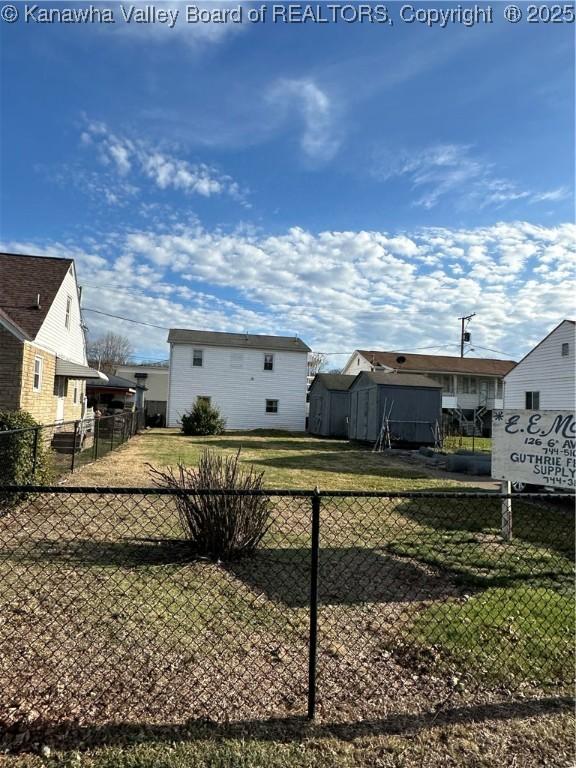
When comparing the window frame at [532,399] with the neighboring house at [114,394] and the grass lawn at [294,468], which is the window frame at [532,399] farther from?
the neighboring house at [114,394]

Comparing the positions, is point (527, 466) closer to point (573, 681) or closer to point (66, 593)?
point (573, 681)

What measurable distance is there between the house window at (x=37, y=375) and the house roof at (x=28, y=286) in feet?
2.78

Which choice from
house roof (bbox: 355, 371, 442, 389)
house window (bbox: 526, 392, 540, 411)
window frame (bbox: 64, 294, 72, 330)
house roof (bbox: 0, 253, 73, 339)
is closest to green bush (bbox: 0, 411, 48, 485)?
→ house roof (bbox: 0, 253, 73, 339)

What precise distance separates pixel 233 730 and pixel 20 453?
6657mm

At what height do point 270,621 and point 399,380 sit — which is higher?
point 399,380

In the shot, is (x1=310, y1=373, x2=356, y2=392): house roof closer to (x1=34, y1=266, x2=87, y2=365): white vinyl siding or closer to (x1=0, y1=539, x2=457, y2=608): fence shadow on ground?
(x1=34, y1=266, x2=87, y2=365): white vinyl siding

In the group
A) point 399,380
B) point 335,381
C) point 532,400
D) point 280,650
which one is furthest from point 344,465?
point 335,381

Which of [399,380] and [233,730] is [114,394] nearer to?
[399,380]

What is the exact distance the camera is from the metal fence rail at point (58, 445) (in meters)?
7.96

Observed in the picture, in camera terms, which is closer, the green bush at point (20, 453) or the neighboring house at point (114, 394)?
the green bush at point (20, 453)

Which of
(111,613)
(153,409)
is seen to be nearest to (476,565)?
(111,613)

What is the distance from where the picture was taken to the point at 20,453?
321 inches

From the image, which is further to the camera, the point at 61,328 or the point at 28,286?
the point at 61,328

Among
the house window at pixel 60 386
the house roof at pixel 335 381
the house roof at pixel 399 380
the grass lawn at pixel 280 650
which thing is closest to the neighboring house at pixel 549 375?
the house roof at pixel 399 380
